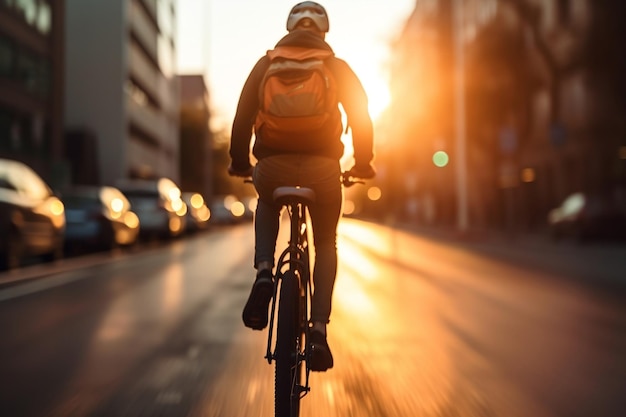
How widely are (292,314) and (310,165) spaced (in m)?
0.79

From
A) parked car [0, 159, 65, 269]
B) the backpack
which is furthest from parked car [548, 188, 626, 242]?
the backpack

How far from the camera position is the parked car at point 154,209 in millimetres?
26422

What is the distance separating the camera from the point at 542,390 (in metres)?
5.63

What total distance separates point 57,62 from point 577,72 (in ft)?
81.3

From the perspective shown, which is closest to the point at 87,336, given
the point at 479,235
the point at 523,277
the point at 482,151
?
the point at 523,277

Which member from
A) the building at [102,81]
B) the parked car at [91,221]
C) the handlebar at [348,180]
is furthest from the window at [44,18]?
the handlebar at [348,180]

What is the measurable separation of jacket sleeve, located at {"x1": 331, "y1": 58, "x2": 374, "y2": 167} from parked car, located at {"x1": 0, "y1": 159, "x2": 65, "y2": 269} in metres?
8.86

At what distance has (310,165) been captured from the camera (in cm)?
460

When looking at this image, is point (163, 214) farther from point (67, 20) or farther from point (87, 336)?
point (67, 20)

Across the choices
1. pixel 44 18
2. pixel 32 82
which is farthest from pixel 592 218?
pixel 44 18

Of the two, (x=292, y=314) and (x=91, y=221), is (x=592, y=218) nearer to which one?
(x=91, y=221)

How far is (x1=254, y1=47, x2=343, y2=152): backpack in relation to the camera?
4.55m

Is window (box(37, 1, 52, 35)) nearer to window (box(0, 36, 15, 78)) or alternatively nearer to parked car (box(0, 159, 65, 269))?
window (box(0, 36, 15, 78))

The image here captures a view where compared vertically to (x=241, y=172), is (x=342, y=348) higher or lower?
lower
